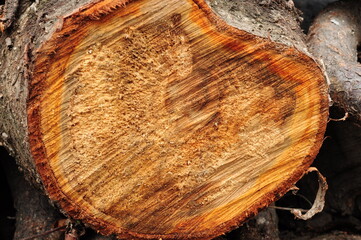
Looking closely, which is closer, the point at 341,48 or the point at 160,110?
the point at 160,110

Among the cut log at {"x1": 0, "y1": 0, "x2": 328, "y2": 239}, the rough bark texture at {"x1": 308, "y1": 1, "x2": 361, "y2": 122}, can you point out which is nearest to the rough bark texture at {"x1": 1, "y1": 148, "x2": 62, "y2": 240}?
the cut log at {"x1": 0, "y1": 0, "x2": 328, "y2": 239}

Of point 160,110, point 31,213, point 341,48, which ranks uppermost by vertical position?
point 160,110

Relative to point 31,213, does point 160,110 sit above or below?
above

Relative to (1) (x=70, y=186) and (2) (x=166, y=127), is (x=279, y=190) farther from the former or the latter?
(1) (x=70, y=186)

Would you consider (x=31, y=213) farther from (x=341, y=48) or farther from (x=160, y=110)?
(x=341, y=48)

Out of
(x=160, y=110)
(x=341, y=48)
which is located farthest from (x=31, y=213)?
(x=341, y=48)

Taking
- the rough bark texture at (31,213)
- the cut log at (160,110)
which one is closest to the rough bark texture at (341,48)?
the cut log at (160,110)

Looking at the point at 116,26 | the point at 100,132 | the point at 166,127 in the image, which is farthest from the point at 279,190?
the point at 116,26
